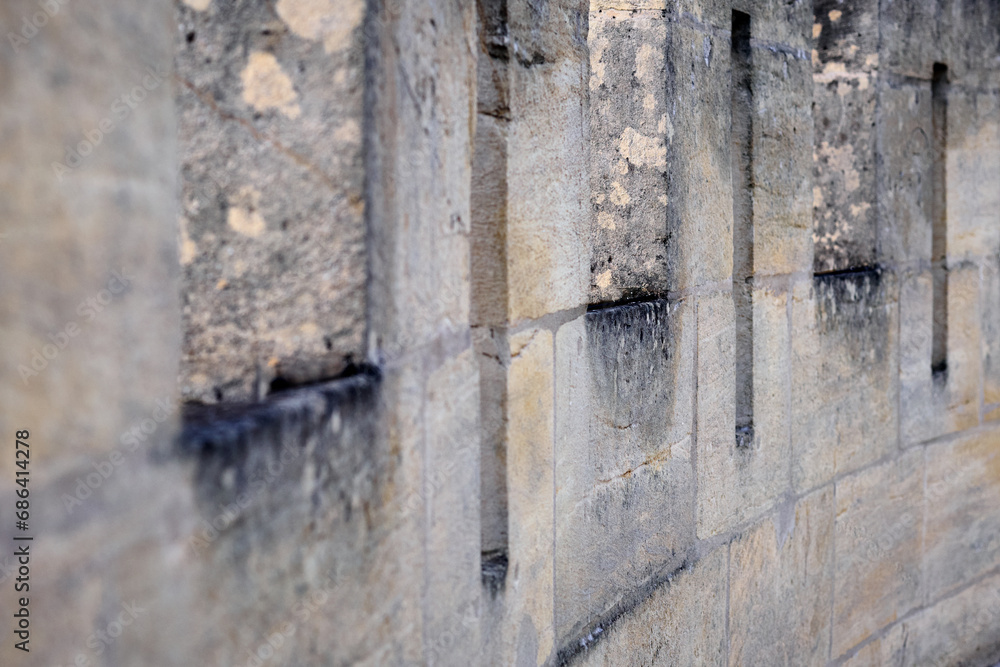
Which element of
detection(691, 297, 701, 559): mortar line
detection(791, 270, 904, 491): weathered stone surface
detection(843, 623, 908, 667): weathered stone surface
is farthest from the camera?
detection(843, 623, 908, 667): weathered stone surface

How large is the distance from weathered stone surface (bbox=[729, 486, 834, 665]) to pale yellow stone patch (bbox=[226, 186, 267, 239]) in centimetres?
188

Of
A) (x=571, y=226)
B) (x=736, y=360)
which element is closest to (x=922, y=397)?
(x=736, y=360)

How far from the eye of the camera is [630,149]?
250 centimetres

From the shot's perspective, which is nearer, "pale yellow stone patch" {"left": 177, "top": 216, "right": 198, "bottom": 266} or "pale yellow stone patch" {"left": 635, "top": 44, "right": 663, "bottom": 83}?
"pale yellow stone patch" {"left": 177, "top": 216, "right": 198, "bottom": 266}

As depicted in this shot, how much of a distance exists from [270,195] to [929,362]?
10.6ft

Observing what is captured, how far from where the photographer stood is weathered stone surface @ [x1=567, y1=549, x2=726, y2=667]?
2221mm

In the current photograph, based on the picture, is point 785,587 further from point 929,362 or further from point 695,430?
point 929,362

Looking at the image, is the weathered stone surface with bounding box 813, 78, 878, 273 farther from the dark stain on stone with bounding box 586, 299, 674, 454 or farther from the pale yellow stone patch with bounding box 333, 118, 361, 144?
the pale yellow stone patch with bounding box 333, 118, 361, 144

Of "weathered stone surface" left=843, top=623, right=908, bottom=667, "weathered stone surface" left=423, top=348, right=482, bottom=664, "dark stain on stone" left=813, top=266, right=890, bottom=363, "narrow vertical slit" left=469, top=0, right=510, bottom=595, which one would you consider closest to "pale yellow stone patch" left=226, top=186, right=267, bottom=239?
"weathered stone surface" left=423, top=348, right=482, bottom=664

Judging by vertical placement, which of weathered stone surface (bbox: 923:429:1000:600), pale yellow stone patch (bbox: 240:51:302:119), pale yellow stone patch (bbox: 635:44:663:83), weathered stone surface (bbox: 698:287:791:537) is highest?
pale yellow stone patch (bbox: 635:44:663:83)

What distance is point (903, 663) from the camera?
3852mm

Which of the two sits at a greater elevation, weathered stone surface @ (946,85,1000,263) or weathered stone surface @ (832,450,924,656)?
weathered stone surface @ (946,85,1000,263)

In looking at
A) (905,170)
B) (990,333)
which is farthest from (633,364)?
(990,333)

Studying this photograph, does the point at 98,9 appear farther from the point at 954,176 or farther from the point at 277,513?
the point at 954,176
